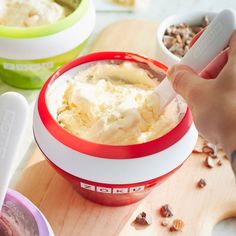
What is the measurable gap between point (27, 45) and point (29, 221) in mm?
310

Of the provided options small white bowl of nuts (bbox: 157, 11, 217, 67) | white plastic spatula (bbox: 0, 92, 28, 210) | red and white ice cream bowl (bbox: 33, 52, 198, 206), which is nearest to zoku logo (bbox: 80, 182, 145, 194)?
red and white ice cream bowl (bbox: 33, 52, 198, 206)

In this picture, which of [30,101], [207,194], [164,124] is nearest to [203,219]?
[207,194]

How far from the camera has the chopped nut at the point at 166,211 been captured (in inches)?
31.9

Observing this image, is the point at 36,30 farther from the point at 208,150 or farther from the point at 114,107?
the point at 208,150

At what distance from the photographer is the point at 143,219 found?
797 mm

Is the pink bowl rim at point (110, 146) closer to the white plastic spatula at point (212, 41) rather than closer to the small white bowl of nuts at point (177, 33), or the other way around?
the white plastic spatula at point (212, 41)

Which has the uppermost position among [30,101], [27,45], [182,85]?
[182,85]

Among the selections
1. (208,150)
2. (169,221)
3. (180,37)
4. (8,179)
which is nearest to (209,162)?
(208,150)

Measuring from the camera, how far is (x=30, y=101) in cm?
99

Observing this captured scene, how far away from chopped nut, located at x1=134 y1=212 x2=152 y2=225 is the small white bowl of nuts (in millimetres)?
254

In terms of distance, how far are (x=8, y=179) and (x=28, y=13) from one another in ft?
1.22

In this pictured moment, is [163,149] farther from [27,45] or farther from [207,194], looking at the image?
[27,45]

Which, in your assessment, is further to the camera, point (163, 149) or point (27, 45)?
point (27, 45)

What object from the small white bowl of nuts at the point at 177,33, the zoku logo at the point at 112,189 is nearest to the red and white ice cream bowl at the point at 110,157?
the zoku logo at the point at 112,189
